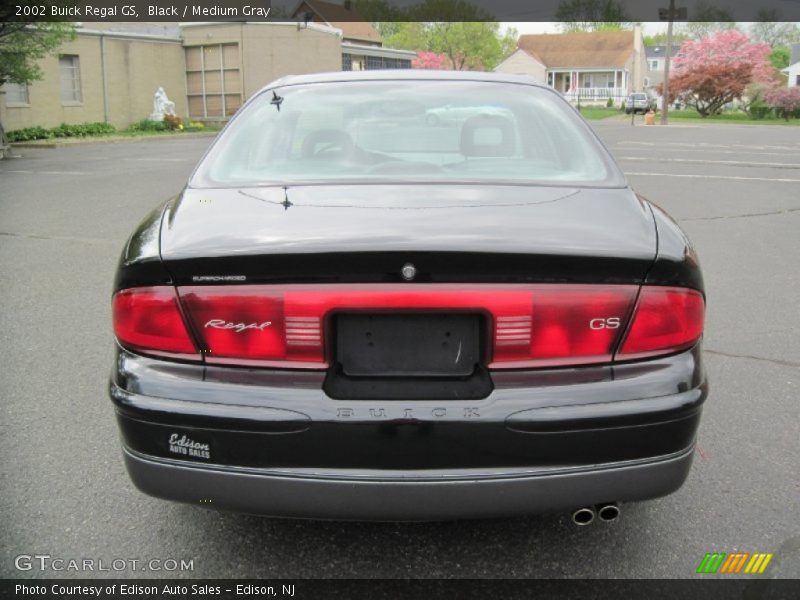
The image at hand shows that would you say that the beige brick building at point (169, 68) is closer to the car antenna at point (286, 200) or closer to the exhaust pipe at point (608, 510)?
the car antenna at point (286, 200)

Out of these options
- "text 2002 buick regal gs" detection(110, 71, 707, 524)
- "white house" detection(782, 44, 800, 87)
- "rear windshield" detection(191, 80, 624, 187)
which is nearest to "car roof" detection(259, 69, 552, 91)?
"rear windshield" detection(191, 80, 624, 187)

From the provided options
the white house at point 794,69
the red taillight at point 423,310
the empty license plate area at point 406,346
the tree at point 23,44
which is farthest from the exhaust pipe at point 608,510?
the white house at point 794,69

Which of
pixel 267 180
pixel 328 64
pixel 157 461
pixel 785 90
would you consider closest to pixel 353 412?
pixel 157 461

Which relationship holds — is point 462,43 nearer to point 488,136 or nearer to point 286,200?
point 488,136

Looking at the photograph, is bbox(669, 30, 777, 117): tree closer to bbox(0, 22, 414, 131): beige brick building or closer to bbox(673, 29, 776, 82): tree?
bbox(673, 29, 776, 82): tree

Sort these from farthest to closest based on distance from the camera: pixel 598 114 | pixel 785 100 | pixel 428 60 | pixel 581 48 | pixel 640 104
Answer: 1. pixel 581 48
2. pixel 428 60
3. pixel 640 104
4. pixel 598 114
5. pixel 785 100

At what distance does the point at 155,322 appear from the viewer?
7.34 ft

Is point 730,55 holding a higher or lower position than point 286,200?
higher

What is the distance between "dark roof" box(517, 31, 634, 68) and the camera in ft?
277

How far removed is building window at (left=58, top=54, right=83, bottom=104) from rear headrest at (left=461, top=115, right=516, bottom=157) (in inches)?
1250

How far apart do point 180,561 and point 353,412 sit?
93 cm

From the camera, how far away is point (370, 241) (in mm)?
2133

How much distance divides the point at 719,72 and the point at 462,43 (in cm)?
2884

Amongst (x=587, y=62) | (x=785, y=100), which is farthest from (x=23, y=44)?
(x=587, y=62)
